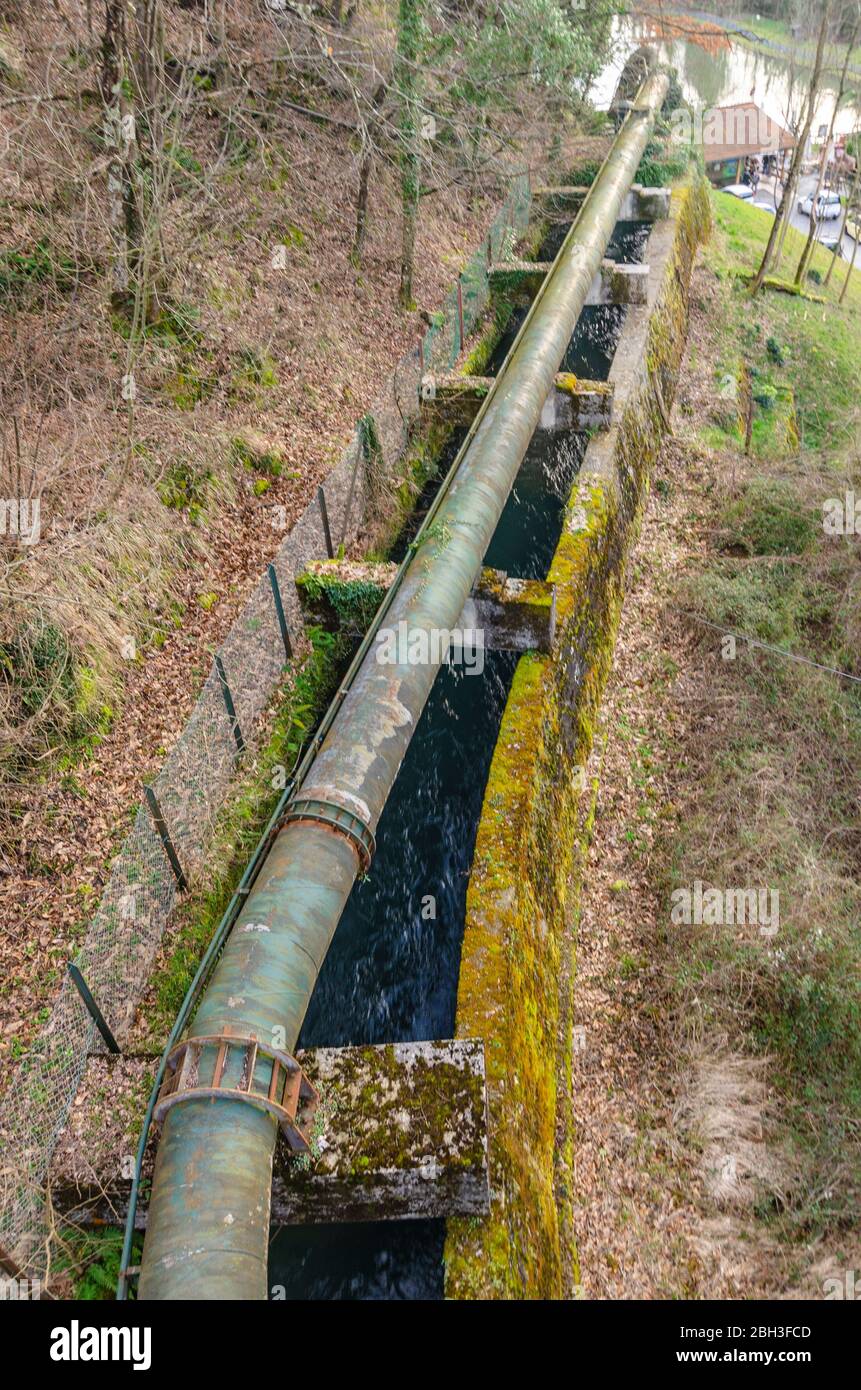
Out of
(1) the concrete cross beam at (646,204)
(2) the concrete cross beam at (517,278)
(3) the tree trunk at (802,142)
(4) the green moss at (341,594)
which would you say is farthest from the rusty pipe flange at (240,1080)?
(3) the tree trunk at (802,142)

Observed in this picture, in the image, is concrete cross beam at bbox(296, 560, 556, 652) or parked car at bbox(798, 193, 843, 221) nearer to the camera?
concrete cross beam at bbox(296, 560, 556, 652)

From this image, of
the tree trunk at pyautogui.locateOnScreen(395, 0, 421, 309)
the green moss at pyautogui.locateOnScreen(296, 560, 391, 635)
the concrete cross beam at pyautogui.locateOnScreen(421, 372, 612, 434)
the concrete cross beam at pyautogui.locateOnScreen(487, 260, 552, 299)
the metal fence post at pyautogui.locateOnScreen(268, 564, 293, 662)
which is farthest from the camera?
the concrete cross beam at pyautogui.locateOnScreen(487, 260, 552, 299)

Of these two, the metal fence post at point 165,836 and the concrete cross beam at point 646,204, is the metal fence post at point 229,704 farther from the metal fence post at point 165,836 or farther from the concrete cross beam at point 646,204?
the concrete cross beam at point 646,204

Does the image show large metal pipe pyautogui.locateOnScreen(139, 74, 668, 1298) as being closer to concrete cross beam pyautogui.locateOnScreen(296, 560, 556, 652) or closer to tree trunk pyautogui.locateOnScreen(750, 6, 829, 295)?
concrete cross beam pyautogui.locateOnScreen(296, 560, 556, 652)

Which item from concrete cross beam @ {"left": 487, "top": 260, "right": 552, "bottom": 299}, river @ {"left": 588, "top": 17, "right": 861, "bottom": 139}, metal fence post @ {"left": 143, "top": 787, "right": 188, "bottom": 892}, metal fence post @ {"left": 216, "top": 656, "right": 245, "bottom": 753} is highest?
river @ {"left": 588, "top": 17, "right": 861, "bottom": 139}

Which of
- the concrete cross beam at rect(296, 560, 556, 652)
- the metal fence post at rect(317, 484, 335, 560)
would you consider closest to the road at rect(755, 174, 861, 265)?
the metal fence post at rect(317, 484, 335, 560)

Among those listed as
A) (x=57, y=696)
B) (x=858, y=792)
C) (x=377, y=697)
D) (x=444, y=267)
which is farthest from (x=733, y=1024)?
(x=444, y=267)
